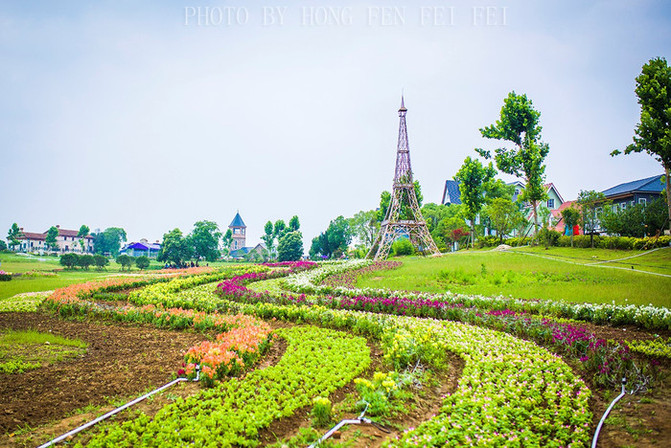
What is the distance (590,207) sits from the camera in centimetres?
2398

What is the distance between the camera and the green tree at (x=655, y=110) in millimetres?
10906

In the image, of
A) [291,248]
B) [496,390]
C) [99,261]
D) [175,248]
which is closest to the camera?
[496,390]

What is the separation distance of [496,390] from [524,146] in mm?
22670

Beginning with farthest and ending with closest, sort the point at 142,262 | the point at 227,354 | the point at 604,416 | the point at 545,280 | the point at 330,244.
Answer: the point at 330,244 → the point at 142,262 → the point at 545,280 → the point at 227,354 → the point at 604,416

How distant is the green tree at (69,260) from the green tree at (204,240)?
31.3 ft

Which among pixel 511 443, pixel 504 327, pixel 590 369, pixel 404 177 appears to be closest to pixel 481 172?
pixel 404 177

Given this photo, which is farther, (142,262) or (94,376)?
(142,262)

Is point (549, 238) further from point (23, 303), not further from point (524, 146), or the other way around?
point (23, 303)

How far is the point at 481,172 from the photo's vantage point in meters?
31.1

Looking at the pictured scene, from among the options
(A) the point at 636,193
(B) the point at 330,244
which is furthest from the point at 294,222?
(A) the point at 636,193

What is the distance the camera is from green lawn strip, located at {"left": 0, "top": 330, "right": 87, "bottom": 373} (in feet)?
19.7

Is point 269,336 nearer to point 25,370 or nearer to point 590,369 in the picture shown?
point 25,370

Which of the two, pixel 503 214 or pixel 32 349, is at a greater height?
pixel 503 214

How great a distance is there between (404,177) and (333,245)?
1779 cm
